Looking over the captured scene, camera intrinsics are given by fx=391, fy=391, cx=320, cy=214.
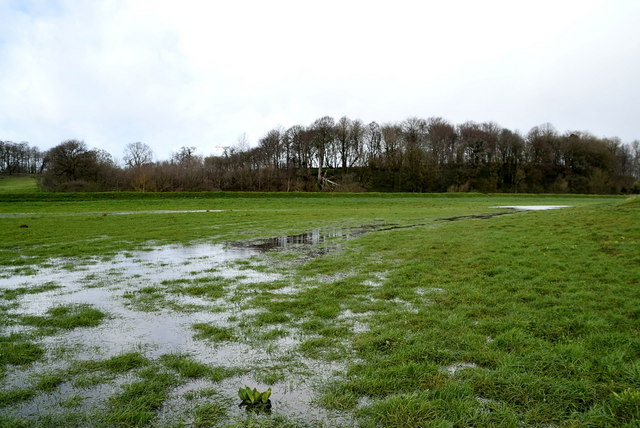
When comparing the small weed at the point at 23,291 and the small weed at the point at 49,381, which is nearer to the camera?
the small weed at the point at 49,381

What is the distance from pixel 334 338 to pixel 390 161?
9047cm

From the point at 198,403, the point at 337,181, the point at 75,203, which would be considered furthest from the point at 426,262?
the point at 337,181

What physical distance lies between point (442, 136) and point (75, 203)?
8669cm

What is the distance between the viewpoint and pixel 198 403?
421 centimetres

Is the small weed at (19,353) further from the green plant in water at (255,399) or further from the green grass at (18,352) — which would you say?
the green plant in water at (255,399)

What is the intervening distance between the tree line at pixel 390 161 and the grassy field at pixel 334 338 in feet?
221

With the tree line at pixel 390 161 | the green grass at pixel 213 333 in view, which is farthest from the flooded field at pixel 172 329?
the tree line at pixel 390 161

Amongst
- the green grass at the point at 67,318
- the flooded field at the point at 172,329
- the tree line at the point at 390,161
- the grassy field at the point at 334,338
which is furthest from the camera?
the tree line at the point at 390,161

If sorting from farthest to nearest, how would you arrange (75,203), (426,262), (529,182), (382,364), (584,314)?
(529,182) < (75,203) < (426,262) < (584,314) < (382,364)

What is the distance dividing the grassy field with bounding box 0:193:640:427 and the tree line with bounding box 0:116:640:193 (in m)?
67.4

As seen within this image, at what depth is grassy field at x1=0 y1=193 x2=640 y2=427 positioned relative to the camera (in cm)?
407

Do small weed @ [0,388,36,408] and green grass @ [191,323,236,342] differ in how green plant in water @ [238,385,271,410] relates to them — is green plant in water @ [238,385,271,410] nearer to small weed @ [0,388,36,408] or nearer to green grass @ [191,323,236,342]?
green grass @ [191,323,236,342]

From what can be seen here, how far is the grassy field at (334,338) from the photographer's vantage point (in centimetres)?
407

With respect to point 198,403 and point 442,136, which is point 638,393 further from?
point 442,136
